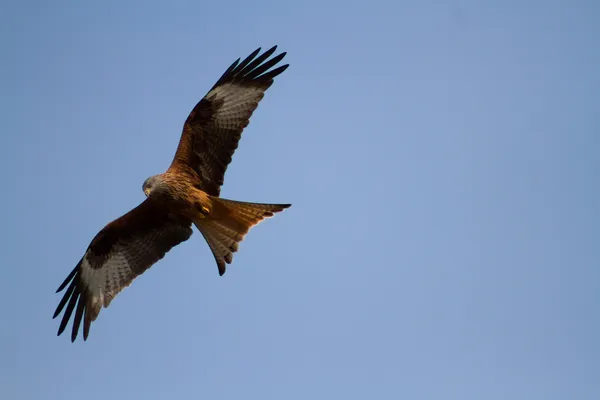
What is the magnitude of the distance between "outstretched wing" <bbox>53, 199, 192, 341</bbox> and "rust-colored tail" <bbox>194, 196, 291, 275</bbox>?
692 millimetres

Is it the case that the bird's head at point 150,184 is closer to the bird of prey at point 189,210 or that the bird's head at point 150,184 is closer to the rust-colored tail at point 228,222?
the bird of prey at point 189,210

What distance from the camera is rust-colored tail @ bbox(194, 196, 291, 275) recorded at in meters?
8.78

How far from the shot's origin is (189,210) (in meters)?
8.90

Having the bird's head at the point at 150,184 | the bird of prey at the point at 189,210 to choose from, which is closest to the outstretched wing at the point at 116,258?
the bird of prey at the point at 189,210

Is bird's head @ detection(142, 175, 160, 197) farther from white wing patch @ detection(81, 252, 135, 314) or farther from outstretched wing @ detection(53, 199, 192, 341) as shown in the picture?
white wing patch @ detection(81, 252, 135, 314)

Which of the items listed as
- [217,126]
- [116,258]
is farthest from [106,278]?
[217,126]

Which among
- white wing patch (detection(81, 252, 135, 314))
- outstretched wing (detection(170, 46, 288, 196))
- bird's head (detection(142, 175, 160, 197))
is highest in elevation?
outstretched wing (detection(170, 46, 288, 196))

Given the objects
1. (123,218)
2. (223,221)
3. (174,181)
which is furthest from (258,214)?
(123,218)

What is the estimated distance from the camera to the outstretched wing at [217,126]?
9.05 m

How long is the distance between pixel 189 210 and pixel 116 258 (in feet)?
4.76

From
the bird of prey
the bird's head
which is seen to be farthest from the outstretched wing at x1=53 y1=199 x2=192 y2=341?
the bird's head

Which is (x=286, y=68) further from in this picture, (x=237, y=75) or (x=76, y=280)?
(x=76, y=280)

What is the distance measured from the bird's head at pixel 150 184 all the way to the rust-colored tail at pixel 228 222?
0.64 m

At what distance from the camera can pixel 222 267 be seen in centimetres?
886
